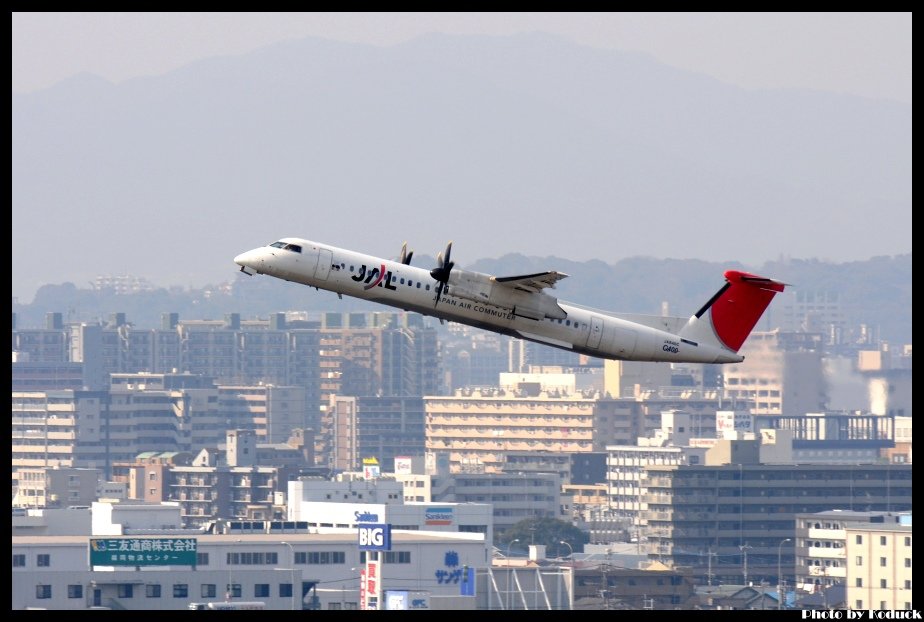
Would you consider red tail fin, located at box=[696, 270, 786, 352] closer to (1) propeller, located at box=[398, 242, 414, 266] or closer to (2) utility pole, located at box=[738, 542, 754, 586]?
(1) propeller, located at box=[398, 242, 414, 266]

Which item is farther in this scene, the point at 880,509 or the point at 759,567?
the point at 880,509

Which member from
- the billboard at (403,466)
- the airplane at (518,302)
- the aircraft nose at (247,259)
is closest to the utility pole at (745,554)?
the billboard at (403,466)

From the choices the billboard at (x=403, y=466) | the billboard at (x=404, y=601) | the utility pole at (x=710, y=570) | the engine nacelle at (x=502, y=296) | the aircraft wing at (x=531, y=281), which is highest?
the aircraft wing at (x=531, y=281)

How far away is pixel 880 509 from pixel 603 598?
171 feet

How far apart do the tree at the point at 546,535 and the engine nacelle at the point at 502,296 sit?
112 meters

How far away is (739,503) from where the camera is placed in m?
152

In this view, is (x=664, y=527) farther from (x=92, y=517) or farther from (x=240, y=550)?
(x=240, y=550)

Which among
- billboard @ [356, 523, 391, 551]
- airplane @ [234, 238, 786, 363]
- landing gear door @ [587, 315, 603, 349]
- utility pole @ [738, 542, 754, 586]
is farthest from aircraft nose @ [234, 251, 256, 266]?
utility pole @ [738, 542, 754, 586]

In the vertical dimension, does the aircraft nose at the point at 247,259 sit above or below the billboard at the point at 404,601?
above

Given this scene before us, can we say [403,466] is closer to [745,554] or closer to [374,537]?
[745,554]

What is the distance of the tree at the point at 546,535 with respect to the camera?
163 m

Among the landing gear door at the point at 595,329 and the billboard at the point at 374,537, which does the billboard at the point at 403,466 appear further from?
the landing gear door at the point at 595,329

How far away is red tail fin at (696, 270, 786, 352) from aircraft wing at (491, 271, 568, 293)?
5.95m
